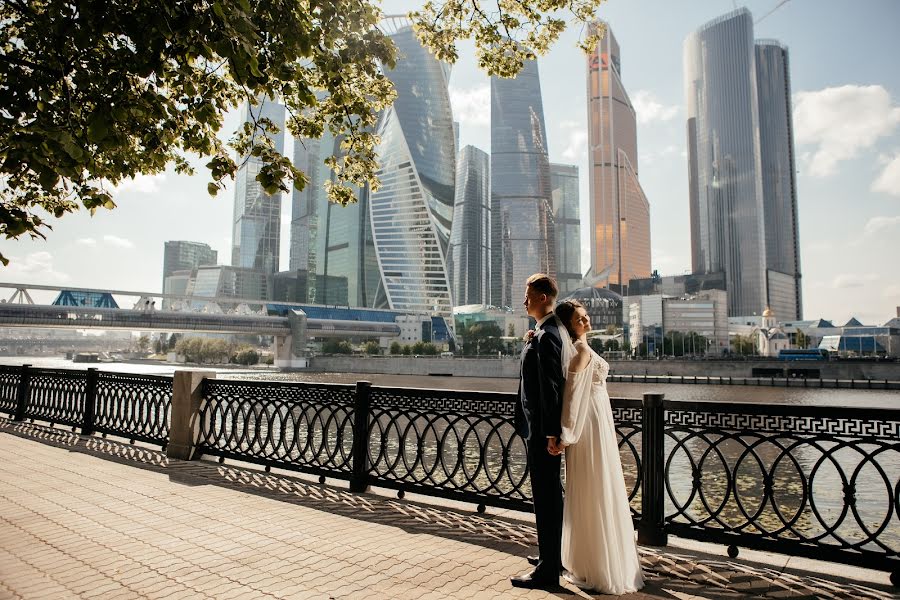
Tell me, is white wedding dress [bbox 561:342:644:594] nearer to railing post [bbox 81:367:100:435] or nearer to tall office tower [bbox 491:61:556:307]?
railing post [bbox 81:367:100:435]

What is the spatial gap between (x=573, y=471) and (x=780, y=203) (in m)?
201

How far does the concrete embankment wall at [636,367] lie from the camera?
223ft

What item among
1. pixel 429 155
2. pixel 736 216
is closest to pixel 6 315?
pixel 429 155

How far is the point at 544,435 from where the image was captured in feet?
13.3

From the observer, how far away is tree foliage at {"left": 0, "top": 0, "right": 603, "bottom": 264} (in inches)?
175

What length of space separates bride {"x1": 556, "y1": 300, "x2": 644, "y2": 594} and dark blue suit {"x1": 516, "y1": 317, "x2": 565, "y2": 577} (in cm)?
8

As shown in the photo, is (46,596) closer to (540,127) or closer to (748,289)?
(748,289)

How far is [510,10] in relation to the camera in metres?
8.74

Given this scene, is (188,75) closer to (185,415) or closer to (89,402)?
(185,415)

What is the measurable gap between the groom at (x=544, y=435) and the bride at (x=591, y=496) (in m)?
0.08

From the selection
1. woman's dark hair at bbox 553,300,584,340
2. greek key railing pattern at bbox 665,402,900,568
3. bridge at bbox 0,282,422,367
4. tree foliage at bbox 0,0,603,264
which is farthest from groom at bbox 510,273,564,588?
bridge at bbox 0,282,422,367

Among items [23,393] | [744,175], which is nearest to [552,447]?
[23,393]

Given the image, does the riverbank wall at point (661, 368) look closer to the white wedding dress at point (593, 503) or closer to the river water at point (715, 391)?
the river water at point (715, 391)

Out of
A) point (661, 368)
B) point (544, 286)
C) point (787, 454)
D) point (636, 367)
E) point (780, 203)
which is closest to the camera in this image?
point (544, 286)
